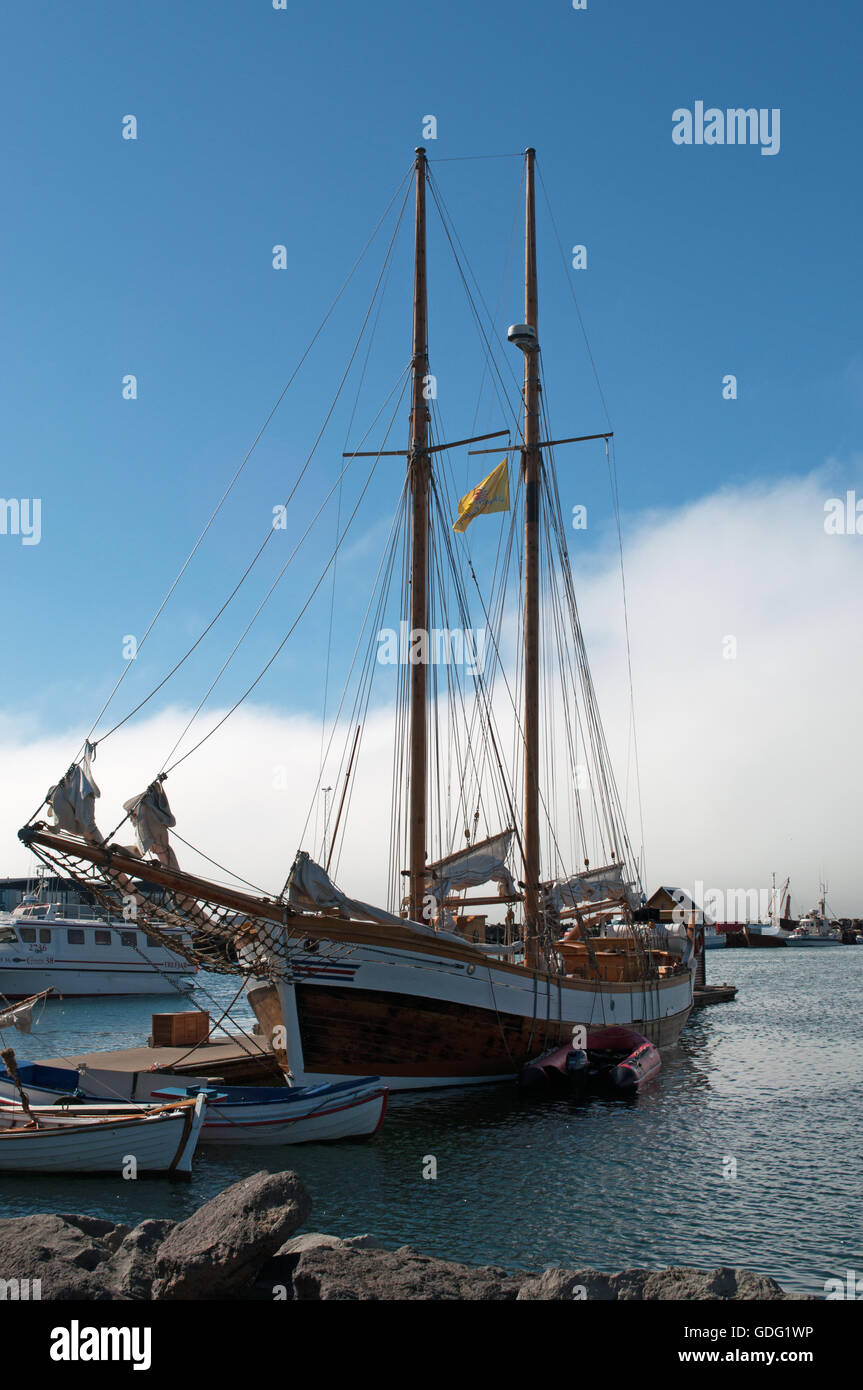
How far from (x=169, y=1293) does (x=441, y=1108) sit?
14.4 meters

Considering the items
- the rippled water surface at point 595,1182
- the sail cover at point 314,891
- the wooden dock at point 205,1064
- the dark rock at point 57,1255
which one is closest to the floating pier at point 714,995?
the rippled water surface at point 595,1182

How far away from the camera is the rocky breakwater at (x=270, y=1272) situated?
10734mm

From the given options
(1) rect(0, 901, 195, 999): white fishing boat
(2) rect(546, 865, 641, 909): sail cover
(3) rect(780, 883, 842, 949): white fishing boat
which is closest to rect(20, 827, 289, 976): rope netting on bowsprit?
(2) rect(546, 865, 641, 909): sail cover

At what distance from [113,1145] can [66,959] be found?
5399 centimetres

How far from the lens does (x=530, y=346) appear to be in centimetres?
3928

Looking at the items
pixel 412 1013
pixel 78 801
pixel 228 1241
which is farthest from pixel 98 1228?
pixel 412 1013

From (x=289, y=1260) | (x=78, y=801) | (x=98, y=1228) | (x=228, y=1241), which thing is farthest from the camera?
(x=78, y=801)

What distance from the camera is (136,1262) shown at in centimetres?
1197

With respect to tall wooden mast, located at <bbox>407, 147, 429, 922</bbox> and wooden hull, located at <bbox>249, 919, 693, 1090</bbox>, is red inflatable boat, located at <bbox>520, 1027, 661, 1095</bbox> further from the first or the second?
tall wooden mast, located at <bbox>407, 147, 429, 922</bbox>

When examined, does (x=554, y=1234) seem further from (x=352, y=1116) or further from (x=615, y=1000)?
(x=615, y=1000)

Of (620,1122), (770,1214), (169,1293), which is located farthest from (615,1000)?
(169,1293)

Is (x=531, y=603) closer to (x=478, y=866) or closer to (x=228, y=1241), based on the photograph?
(x=478, y=866)

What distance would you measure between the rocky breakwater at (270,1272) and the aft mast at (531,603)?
19.6m

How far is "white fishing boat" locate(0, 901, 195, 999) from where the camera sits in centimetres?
6562
